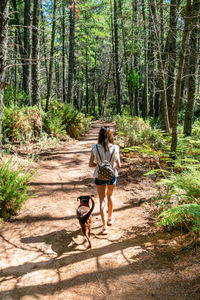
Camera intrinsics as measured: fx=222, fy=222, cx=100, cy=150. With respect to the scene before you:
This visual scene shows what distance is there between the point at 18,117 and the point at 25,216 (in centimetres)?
499

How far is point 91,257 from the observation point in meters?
3.30

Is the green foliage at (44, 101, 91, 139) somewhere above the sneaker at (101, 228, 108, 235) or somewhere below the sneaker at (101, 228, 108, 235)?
above

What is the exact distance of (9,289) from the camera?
8.78 feet

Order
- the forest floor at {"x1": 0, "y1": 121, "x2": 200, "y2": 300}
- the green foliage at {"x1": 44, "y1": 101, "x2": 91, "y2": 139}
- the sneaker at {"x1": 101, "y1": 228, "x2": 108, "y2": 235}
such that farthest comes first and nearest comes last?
the green foliage at {"x1": 44, "y1": 101, "x2": 91, "y2": 139}, the sneaker at {"x1": 101, "y1": 228, "x2": 108, "y2": 235}, the forest floor at {"x1": 0, "y1": 121, "x2": 200, "y2": 300}

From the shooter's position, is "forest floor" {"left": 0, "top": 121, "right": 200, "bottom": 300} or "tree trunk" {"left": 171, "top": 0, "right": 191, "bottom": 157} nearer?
"forest floor" {"left": 0, "top": 121, "right": 200, "bottom": 300}

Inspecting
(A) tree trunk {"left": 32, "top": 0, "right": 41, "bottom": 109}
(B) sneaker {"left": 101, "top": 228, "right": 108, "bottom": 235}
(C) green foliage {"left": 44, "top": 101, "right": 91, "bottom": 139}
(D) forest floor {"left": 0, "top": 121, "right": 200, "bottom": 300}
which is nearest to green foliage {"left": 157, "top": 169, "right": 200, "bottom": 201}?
(D) forest floor {"left": 0, "top": 121, "right": 200, "bottom": 300}

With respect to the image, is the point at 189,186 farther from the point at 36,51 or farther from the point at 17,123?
the point at 36,51

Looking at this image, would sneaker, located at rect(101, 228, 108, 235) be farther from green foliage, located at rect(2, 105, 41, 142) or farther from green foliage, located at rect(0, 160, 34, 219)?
green foliage, located at rect(2, 105, 41, 142)

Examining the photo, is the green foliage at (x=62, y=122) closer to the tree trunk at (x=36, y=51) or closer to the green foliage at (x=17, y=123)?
the tree trunk at (x=36, y=51)

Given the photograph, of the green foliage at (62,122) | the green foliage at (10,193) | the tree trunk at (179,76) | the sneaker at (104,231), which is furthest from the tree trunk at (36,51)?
the sneaker at (104,231)

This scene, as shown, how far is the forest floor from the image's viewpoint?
2564 mm

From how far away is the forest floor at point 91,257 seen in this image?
2564 mm

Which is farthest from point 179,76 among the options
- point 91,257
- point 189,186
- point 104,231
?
point 91,257

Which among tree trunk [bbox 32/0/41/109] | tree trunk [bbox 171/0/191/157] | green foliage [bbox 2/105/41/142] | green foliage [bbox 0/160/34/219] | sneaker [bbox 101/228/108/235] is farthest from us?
tree trunk [bbox 32/0/41/109]
